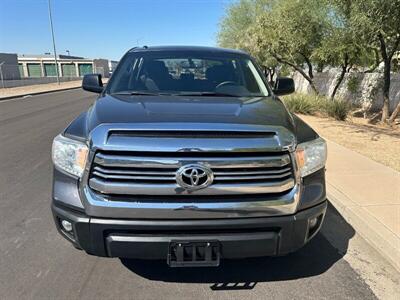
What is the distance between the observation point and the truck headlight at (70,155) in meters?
2.54

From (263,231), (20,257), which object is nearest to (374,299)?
(263,231)

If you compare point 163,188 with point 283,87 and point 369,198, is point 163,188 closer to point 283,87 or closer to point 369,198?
point 283,87

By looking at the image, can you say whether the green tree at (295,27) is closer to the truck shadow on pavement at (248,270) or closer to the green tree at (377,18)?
the green tree at (377,18)

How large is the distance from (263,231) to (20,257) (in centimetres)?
221

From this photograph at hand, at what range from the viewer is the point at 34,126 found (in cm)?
1094

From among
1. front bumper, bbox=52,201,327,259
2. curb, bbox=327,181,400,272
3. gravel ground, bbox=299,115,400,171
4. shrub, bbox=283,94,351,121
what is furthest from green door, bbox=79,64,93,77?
front bumper, bbox=52,201,327,259

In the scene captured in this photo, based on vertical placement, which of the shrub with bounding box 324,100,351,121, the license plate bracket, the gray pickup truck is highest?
the gray pickup truck

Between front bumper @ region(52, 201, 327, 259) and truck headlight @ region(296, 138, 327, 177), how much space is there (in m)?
0.33

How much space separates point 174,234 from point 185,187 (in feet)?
1.06

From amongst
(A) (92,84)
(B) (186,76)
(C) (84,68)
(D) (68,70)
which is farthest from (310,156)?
(C) (84,68)

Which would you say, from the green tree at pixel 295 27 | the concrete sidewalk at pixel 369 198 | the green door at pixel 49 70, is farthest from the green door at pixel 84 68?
the concrete sidewalk at pixel 369 198

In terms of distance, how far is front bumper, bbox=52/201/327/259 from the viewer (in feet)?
7.99

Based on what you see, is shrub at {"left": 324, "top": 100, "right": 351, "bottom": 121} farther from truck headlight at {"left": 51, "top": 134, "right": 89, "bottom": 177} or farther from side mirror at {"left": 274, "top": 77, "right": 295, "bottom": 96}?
truck headlight at {"left": 51, "top": 134, "right": 89, "bottom": 177}

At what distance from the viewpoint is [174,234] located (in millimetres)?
2463
